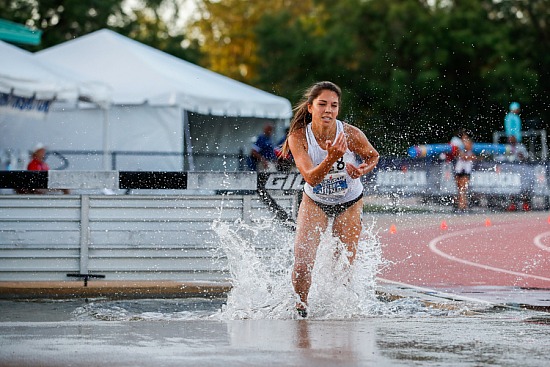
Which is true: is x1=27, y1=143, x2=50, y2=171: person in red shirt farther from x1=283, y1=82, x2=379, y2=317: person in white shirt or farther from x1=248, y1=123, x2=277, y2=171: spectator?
x1=283, y1=82, x2=379, y2=317: person in white shirt

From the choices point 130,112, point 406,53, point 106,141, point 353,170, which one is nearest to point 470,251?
point 353,170

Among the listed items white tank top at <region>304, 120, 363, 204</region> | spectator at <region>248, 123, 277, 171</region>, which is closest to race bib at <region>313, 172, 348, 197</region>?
white tank top at <region>304, 120, 363, 204</region>

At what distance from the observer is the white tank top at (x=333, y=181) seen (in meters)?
9.12

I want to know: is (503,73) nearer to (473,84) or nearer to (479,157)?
(473,84)

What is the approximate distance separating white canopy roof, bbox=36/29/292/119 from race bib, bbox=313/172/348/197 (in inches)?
613

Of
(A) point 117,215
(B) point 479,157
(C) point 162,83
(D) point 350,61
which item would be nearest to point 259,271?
(A) point 117,215

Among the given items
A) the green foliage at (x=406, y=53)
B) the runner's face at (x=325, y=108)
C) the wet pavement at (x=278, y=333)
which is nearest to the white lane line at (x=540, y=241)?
the wet pavement at (x=278, y=333)

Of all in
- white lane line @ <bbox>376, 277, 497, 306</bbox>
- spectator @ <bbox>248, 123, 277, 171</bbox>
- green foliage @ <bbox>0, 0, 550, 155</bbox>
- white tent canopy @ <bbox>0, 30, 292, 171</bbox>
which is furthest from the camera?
green foliage @ <bbox>0, 0, 550, 155</bbox>

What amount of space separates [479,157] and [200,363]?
2254 cm

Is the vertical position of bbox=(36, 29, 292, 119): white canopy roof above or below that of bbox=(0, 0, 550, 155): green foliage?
below

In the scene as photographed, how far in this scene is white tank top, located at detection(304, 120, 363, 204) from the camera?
29.9 feet

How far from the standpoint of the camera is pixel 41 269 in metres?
11.7

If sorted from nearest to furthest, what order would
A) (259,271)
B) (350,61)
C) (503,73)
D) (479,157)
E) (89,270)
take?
(259,271) < (89,270) < (479,157) < (503,73) < (350,61)

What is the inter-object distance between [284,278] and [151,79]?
1503 centimetres
